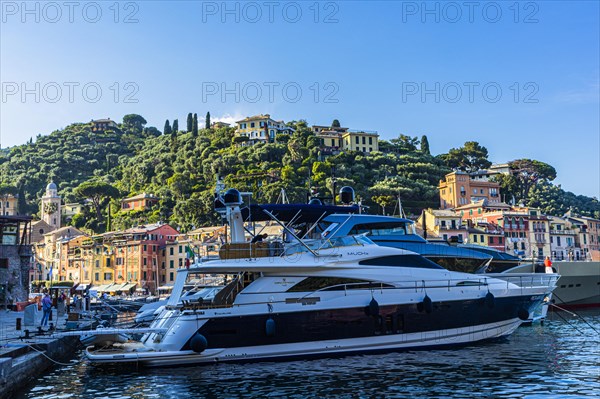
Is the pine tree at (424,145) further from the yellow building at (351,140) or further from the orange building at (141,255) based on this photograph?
the orange building at (141,255)

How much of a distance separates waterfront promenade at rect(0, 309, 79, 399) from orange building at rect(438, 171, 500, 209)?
80.6 meters

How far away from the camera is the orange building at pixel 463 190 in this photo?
96188 millimetres

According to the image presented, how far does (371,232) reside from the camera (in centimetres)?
2238

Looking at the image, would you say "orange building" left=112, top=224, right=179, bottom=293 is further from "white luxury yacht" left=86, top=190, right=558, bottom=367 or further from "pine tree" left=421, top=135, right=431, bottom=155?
"pine tree" left=421, top=135, right=431, bottom=155

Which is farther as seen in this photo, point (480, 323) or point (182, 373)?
point (480, 323)

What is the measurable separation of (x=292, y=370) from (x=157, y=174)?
10039cm

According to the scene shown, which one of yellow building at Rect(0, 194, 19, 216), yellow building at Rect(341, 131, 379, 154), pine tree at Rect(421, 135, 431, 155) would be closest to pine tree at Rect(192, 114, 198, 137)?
yellow building at Rect(341, 131, 379, 154)

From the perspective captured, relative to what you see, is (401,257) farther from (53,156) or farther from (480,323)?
(53,156)

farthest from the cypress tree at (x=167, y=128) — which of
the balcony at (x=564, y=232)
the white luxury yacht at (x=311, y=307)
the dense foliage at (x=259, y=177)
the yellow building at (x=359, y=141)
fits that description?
the white luxury yacht at (x=311, y=307)

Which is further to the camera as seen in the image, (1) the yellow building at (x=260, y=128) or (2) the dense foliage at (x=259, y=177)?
(1) the yellow building at (x=260, y=128)

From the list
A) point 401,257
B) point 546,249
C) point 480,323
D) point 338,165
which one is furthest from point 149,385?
point 338,165

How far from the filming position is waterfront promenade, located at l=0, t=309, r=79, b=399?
1410cm

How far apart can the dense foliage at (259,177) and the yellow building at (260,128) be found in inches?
113

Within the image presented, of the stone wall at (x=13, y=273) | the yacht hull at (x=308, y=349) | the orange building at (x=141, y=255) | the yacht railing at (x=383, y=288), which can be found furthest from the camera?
the orange building at (x=141, y=255)
